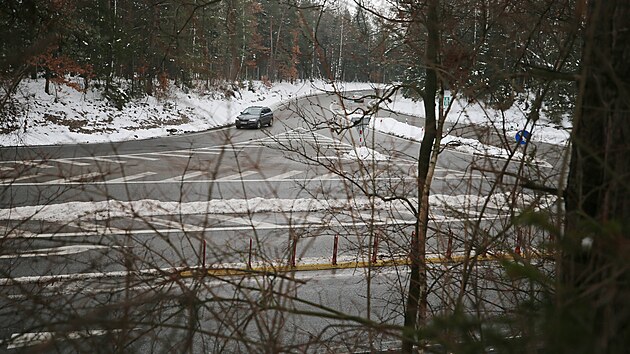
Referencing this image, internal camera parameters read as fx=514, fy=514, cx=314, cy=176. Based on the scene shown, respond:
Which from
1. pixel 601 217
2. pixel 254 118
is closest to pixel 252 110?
pixel 254 118

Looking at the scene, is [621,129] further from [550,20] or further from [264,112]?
[264,112]

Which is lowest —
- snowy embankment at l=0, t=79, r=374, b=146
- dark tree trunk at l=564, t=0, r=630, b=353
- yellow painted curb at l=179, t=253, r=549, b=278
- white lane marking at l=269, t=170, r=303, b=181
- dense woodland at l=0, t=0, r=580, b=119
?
white lane marking at l=269, t=170, r=303, b=181

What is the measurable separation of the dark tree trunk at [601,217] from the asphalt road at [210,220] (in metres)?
0.41

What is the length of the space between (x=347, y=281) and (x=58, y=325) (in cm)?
859

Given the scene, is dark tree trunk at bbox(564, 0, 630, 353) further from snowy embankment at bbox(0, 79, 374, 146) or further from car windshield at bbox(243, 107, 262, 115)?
car windshield at bbox(243, 107, 262, 115)

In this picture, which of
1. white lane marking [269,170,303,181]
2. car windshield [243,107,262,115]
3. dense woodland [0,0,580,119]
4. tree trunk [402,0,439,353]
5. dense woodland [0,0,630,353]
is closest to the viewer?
dense woodland [0,0,630,353]

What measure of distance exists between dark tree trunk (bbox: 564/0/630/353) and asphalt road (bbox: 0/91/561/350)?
41cm

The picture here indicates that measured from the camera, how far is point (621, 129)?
2.16 metres

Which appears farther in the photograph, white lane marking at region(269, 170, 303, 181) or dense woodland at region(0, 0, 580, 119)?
white lane marking at region(269, 170, 303, 181)

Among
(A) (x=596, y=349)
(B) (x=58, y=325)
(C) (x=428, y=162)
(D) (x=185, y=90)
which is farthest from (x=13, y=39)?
(D) (x=185, y=90)

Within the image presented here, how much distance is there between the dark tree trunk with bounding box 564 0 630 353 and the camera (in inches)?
53.0

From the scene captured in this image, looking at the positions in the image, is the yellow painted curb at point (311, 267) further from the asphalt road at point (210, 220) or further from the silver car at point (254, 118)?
the silver car at point (254, 118)

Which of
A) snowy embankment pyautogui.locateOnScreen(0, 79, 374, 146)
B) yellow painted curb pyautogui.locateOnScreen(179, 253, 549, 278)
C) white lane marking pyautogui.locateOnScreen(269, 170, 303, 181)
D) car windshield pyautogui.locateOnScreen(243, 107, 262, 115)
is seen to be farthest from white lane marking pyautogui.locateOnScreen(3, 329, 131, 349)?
car windshield pyautogui.locateOnScreen(243, 107, 262, 115)

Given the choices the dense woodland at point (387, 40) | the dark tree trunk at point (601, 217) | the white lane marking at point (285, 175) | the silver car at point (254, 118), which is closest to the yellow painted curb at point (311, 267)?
the dark tree trunk at point (601, 217)
